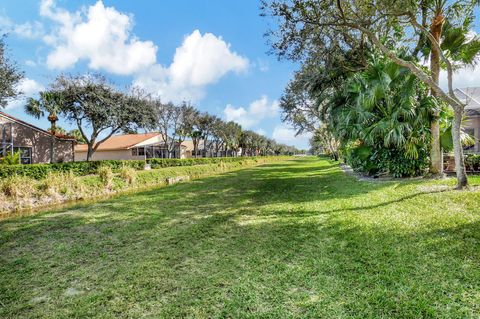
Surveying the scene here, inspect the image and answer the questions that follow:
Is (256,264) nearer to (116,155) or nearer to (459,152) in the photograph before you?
(459,152)

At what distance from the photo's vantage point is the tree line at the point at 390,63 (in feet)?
27.8

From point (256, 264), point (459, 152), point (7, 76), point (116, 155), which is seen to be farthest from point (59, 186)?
point (116, 155)

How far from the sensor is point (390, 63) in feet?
35.3

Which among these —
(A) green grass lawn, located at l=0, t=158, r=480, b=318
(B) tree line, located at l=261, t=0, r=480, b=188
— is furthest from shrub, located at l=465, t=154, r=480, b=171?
(A) green grass lawn, located at l=0, t=158, r=480, b=318

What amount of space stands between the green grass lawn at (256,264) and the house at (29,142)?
21138 mm

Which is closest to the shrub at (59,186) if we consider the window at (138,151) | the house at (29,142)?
the house at (29,142)

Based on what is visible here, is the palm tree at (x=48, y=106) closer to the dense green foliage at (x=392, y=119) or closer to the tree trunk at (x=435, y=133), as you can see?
the dense green foliage at (x=392, y=119)

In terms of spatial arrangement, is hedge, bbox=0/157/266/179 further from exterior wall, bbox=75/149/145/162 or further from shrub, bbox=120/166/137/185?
exterior wall, bbox=75/149/145/162

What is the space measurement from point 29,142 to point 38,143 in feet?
2.53

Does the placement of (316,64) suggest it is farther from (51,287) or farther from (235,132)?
(235,132)

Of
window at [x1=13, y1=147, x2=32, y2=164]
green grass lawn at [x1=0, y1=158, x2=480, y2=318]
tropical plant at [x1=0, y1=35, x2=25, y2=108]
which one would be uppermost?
tropical plant at [x1=0, y1=35, x2=25, y2=108]

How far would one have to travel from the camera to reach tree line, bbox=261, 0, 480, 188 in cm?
847

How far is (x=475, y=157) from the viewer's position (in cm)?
1176

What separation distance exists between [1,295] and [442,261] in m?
5.69
